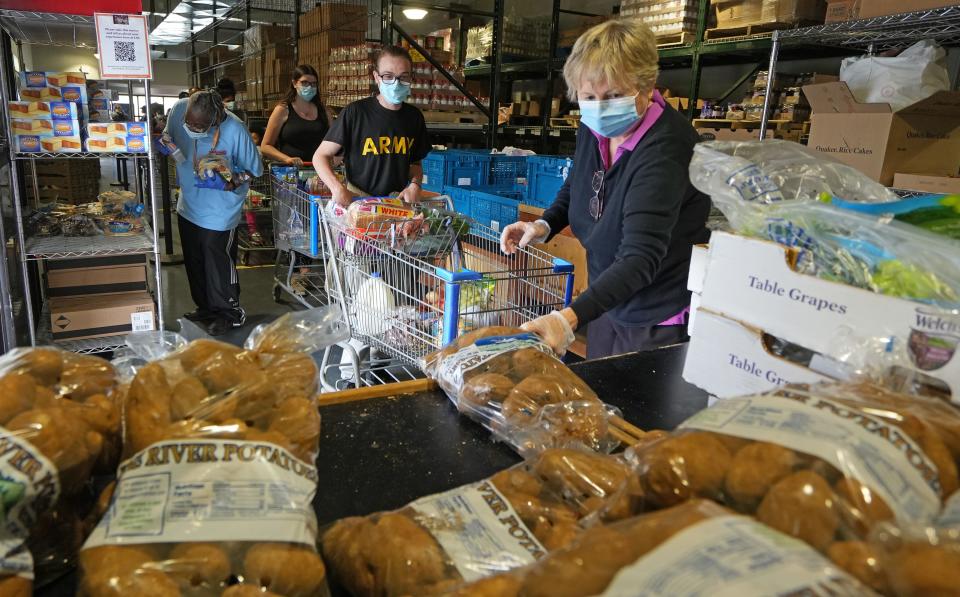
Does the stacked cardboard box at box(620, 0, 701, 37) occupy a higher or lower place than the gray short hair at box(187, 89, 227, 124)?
higher

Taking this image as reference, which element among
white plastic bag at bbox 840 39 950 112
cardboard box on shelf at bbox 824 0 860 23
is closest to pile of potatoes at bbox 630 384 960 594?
white plastic bag at bbox 840 39 950 112

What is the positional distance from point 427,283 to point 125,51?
2350 millimetres

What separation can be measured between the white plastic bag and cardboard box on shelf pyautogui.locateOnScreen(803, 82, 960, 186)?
7 centimetres

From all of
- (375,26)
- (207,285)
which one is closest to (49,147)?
(207,285)

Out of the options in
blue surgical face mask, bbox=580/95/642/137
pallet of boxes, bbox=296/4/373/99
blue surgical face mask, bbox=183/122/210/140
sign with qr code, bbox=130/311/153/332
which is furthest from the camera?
pallet of boxes, bbox=296/4/373/99

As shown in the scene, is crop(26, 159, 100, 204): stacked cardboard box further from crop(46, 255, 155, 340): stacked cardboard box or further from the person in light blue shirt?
crop(46, 255, 155, 340): stacked cardboard box

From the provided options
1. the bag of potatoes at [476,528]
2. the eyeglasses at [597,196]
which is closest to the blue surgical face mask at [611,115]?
the eyeglasses at [597,196]

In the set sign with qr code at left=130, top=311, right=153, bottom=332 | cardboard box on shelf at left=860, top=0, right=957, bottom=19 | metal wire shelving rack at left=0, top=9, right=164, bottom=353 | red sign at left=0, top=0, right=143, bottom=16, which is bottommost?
sign with qr code at left=130, top=311, right=153, bottom=332

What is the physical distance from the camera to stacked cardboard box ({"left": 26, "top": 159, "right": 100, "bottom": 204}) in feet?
18.4

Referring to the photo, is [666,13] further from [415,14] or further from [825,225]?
[415,14]

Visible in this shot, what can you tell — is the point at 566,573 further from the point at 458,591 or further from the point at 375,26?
the point at 375,26

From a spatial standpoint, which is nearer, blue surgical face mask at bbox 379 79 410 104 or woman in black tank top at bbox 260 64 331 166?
blue surgical face mask at bbox 379 79 410 104

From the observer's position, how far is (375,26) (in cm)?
1009

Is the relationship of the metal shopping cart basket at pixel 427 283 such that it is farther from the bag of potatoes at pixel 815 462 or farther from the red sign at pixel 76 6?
the red sign at pixel 76 6
